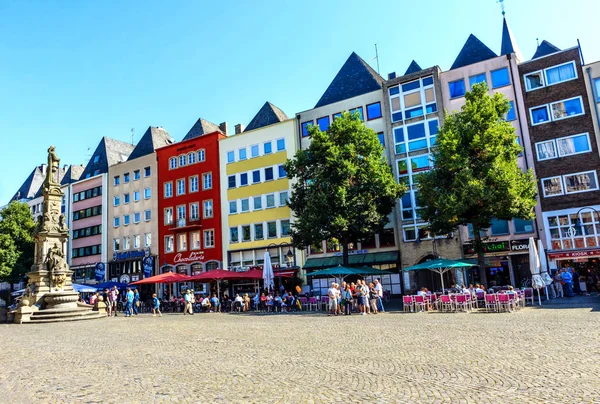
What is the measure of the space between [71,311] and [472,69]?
1234 inches

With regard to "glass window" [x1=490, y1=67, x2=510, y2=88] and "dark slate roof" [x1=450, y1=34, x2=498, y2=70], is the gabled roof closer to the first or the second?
"dark slate roof" [x1=450, y1=34, x2=498, y2=70]

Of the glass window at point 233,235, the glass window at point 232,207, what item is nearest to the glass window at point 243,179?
the glass window at point 232,207

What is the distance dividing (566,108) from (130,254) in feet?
141

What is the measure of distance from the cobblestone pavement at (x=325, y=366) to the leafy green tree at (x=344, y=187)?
15312 millimetres

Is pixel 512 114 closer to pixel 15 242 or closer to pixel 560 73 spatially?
pixel 560 73

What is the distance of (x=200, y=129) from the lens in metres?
52.2

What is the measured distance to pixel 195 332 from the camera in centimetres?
1680

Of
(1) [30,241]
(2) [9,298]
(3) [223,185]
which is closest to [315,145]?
(3) [223,185]

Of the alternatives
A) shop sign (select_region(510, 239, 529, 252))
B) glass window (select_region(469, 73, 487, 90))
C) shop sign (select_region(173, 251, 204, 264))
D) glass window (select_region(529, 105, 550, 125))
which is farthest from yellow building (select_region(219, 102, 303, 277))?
glass window (select_region(529, 105, 550, 125))

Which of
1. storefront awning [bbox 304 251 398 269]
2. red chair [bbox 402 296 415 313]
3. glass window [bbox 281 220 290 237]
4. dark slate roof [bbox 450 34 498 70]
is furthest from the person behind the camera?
glass window [bbox 281 220 290 237]

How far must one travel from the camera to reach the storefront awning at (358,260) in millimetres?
36594

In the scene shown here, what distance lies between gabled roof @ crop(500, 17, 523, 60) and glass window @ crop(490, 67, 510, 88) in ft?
9.68

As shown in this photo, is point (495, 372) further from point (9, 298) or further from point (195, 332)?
point (9, 298)

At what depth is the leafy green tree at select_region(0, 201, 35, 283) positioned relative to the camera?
5094 centimetres
